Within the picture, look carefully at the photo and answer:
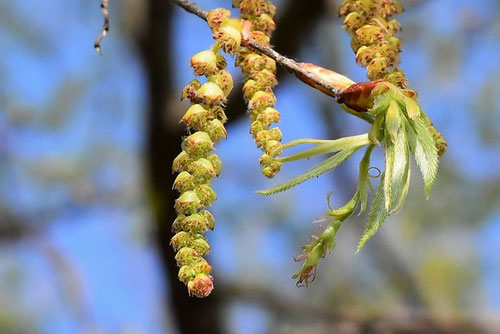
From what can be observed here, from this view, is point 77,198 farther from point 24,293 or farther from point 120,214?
point 24,293

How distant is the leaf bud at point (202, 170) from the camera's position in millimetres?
800

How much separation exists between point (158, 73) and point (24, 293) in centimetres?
339

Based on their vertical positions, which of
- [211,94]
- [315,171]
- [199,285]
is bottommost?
[199,285]

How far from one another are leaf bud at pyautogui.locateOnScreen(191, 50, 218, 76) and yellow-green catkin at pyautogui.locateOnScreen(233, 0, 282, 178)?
2.6 inches

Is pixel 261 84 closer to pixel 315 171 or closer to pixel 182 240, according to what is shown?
pixel 315 171

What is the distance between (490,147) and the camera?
5309 millimetres

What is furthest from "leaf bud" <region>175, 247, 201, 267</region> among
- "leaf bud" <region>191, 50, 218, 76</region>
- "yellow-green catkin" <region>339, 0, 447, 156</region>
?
"yellow-green catkin" <region>339, 0, 447, 156</region>

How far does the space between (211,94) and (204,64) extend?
47 millimetres

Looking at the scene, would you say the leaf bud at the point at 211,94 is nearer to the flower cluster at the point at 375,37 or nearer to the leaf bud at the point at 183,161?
the leaf bud at the point at 183,161

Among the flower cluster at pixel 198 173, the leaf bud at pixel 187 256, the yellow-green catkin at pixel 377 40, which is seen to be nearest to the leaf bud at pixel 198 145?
the flower cluster at pixel 198 173

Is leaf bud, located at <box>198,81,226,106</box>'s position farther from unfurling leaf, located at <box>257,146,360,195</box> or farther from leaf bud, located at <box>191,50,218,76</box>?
unfurling leaf, located at <box>257,146,360,195</box>

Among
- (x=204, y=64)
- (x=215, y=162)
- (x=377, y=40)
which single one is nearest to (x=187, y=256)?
(x=215, y=162)

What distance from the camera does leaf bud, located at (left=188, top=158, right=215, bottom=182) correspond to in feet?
2.62

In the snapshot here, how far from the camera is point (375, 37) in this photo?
0.88 metres
